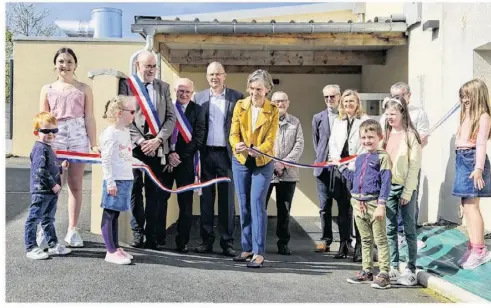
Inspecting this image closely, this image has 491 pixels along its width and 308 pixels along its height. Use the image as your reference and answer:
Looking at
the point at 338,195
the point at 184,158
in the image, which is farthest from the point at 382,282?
the point at 184,158

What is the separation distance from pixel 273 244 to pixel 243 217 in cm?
187

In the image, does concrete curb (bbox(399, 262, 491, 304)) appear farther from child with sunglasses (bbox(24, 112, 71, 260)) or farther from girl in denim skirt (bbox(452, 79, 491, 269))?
child with sunglasses (bbox(24, 112, 71, 260))

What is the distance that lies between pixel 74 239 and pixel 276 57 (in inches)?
201

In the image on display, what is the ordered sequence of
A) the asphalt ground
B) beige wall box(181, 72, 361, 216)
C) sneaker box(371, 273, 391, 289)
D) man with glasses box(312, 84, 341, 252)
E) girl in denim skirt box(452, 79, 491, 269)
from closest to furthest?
the asphalt ground → sneaker box(371, 273, 391, 289) → girl in denim skirt box(452, 79, 491, 269) → man with glasses box(312, 84, 341, 252) → beige wall box(181, 72, 361, 216)

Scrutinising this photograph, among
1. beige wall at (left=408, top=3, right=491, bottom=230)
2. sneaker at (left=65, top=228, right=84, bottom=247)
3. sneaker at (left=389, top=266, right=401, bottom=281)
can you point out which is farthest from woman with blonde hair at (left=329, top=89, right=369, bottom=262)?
sneaker at (left=65, top=228, right=84, bottom=247)

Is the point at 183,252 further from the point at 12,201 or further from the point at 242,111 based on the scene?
the point at 12,201

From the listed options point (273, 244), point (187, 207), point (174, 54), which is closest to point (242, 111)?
point (187, 207)

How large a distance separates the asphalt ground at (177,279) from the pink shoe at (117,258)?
0.06 m

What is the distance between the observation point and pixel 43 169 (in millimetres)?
5113

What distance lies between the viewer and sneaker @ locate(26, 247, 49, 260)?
5070 millimetres

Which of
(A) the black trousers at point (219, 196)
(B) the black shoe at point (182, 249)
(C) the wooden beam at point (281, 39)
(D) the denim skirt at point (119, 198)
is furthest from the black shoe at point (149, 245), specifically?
(C) the wooden beam at point (281, 39)

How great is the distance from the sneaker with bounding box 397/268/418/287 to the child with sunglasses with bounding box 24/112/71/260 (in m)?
3.08

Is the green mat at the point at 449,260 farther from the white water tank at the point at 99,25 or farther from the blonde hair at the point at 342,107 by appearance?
the white water tank at the point at 99,25

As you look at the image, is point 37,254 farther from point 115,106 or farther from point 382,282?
point 382,282
